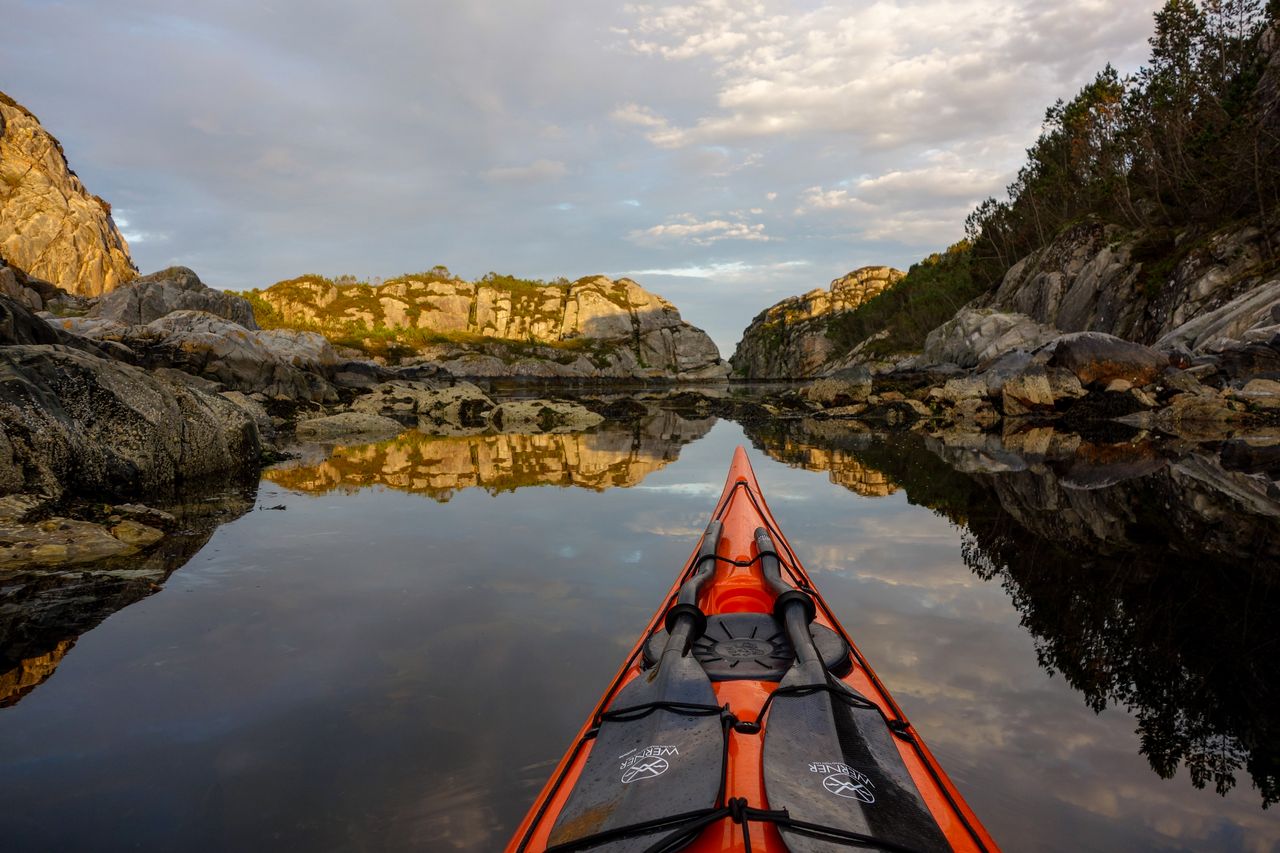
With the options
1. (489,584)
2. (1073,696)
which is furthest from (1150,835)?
(489,584)

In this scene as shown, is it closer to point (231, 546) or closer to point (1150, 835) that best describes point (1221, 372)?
point (1150, 835)

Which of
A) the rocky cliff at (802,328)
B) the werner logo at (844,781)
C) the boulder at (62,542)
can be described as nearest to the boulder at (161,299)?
the boulder at (62,542)

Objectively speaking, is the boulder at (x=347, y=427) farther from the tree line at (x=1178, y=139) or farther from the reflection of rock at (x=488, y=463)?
the tree line at (x=1178, y=139)

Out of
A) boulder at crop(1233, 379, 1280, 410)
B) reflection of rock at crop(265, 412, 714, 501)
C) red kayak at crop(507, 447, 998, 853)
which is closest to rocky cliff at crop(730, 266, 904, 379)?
boulder at crop(1233, 379, 1280, 410)

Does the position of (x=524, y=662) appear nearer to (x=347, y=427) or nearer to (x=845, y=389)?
(x=347, y=427)

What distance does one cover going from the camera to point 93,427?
30.0 feet

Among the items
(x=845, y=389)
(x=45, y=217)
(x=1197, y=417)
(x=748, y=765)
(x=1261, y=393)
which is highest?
(x=45, y=217)

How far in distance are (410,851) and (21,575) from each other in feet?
19.5

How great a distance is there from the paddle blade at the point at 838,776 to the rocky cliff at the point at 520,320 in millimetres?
98449

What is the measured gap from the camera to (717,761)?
230cm

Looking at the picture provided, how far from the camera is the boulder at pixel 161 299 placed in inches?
1428

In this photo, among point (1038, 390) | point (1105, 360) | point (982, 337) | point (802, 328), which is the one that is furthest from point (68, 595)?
point (802, 328)

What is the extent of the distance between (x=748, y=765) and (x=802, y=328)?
13614 cm

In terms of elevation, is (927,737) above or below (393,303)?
below
